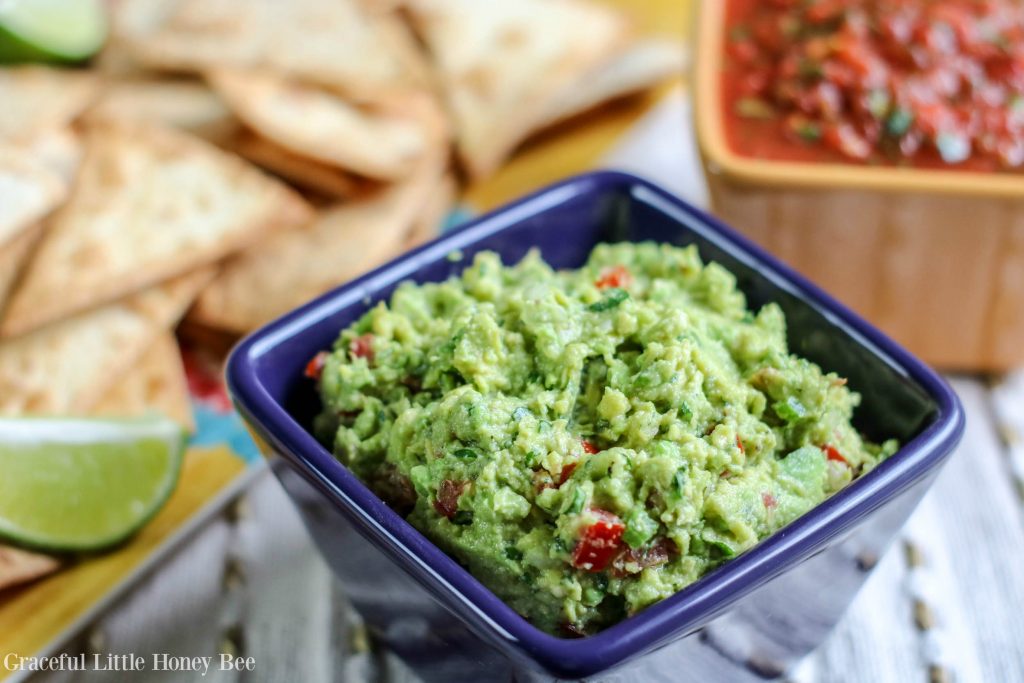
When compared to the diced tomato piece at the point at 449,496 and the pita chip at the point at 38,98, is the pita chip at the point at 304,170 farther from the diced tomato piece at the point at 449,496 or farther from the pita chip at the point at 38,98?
the diced tomato piece at the point at 449,496

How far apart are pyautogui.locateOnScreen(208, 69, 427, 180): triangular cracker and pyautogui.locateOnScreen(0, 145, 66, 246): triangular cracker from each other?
0.48 m

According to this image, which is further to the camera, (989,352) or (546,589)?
(989,352)

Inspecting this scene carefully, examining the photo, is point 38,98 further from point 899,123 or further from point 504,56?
point 899,123

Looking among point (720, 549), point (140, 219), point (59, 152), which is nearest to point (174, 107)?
point (59, 152)

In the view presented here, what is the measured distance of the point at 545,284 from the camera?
1.81m

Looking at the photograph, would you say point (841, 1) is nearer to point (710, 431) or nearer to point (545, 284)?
point (545, 284)

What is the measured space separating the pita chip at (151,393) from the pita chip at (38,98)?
0.67 metres

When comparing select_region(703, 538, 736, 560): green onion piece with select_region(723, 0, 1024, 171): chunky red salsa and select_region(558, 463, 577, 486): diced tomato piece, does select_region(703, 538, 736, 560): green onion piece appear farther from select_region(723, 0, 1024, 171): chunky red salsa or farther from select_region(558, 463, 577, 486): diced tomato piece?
select_region(723, 0, 1024, 171): chunky red salsa

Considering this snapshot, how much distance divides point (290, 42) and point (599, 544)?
2.12 m

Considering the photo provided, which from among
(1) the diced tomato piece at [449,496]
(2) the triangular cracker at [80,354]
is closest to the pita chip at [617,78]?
(2) the triangular cracker at [80,354]

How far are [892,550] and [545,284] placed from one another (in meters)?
0.95

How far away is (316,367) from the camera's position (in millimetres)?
1854

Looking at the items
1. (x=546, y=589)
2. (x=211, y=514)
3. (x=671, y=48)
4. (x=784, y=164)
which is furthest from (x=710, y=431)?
(x=671, y=48)

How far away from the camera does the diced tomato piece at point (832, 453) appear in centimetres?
163
